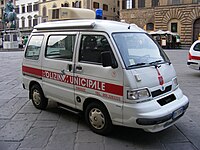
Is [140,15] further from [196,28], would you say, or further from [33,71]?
[33,71]

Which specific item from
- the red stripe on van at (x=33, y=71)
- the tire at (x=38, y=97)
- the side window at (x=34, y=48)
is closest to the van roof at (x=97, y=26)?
the side window at (x=34, y=48)

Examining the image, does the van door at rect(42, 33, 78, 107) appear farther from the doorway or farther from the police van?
the doorway

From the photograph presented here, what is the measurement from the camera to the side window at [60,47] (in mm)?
5035

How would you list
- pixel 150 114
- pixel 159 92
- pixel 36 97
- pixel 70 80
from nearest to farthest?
pixel 150 114, pixel 159 92, pixel 70 80, pixel 36 97

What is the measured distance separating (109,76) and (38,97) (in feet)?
8.11

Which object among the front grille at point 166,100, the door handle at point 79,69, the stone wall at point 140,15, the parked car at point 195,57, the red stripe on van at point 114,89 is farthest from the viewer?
the stone wall at point 140,15

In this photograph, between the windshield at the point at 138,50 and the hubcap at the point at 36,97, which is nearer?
the windshield at the point at 138,50

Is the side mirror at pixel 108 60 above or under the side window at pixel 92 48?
under

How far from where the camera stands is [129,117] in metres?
4.04

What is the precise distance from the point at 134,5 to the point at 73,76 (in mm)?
42888

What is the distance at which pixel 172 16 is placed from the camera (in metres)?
39.4

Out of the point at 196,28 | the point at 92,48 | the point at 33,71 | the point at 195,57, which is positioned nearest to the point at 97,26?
the point at 92,48

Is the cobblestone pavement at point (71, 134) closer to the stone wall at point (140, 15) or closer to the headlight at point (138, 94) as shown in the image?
the headlight at point (138, 94)

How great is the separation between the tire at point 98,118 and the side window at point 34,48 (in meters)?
1.99
